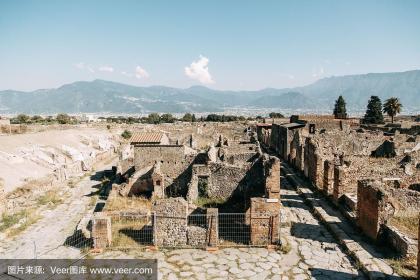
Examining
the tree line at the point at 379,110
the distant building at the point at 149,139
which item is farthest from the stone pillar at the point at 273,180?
the tree line at the point at 379,110

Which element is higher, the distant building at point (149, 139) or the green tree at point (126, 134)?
the distant building at point (149, 139)

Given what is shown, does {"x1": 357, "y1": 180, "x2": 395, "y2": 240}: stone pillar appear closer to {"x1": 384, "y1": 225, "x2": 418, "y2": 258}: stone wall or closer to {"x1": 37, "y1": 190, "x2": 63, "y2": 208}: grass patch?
{"x1": 384, "y1": 225, "x2": 418, "y2": 258}: stone wall

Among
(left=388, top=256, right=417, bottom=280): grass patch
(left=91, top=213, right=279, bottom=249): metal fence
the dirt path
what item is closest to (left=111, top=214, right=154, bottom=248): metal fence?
(left=91, top=213, right=279, bottom=249): metal fence

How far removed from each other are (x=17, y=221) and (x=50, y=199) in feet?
15.4

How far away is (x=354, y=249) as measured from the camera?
12180 millimetres

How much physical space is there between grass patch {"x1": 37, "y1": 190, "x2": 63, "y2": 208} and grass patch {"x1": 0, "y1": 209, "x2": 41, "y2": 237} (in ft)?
5.06

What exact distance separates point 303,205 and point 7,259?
13.0 meters

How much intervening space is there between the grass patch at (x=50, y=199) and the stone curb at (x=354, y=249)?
14.2 metres

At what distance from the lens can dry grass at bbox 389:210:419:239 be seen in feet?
45.0

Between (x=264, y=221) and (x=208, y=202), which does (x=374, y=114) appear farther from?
(x=264, y=221)

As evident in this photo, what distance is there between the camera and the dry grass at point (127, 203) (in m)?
18.1

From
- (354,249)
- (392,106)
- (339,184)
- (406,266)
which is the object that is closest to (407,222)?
(339,184)

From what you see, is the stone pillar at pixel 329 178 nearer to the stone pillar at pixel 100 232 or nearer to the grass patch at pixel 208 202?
the grass patch at pixel 208 202

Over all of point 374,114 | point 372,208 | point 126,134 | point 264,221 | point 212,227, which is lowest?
point 212,227
